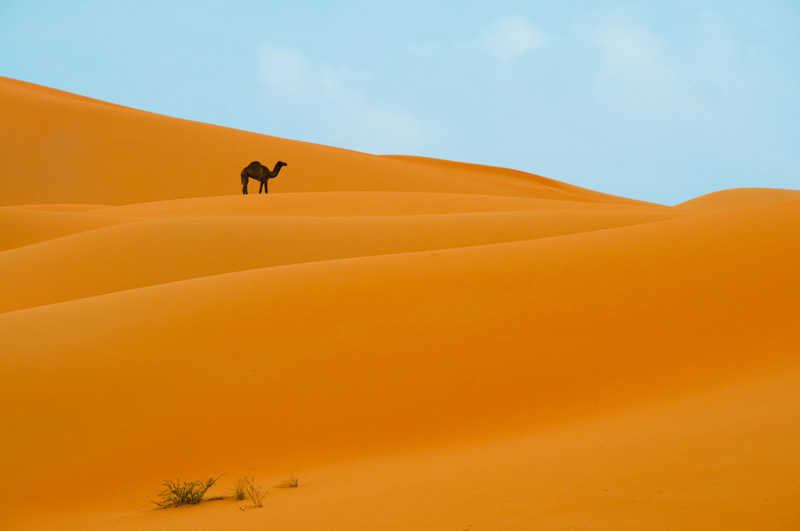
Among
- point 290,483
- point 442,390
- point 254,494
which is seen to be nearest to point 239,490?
point 254,494

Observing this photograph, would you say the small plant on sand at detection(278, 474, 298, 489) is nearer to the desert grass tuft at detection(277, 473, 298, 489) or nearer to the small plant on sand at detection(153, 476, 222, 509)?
the desert grass tuft at detection(277, 473, 298, 489)

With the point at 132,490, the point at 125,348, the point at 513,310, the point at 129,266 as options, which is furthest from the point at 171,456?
the point at 129,266

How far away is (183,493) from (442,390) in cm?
217

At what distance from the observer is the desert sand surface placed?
3.98 m

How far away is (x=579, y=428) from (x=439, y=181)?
36.3 metres

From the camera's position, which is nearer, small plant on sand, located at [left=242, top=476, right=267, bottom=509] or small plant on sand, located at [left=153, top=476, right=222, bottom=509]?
small plant on sand, located at [left=242, top=476, right=267, bottom=509]

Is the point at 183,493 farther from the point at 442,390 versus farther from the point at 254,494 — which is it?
the point at 442,390

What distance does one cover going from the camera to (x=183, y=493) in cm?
500

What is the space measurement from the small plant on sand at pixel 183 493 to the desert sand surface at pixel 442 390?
97mm

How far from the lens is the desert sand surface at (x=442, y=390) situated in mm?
3977

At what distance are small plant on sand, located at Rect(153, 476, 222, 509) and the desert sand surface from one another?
97mm

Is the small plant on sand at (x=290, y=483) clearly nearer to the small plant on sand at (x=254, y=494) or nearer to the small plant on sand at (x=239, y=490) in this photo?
the small plant on sand at (x=254, y=494)

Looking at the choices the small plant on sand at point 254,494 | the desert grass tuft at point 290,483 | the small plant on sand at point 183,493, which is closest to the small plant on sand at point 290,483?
the desert grass tuft at point 290,483

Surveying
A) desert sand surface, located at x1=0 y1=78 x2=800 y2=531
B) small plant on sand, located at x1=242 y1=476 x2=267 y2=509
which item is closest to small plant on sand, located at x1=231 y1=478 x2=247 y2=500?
small plant on sand, located at x1=242 y1=476 x2=267 y2=509
